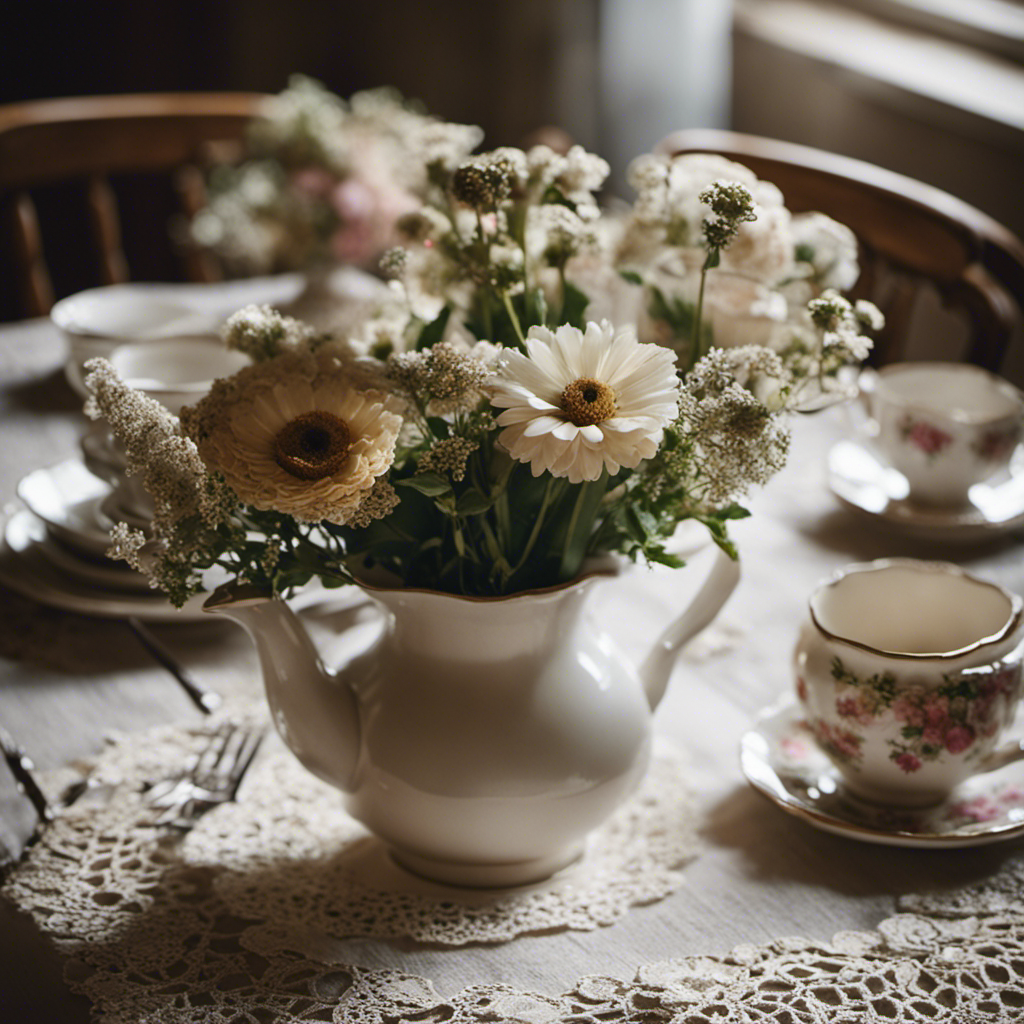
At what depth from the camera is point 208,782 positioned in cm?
77

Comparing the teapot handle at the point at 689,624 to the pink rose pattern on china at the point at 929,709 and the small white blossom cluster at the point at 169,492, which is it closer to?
the pink rose pattern on china at the point at 929,709

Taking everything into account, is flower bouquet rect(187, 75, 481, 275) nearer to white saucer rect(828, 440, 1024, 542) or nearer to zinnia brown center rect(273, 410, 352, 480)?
white saucer rect(828, 440, 1024, 542)

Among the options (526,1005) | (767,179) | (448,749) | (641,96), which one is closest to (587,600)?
(448,749)

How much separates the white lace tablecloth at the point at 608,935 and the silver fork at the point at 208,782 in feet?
0.05

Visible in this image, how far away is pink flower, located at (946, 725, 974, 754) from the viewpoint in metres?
0.70

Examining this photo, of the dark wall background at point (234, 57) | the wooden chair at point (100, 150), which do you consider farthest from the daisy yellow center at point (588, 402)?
the dark wall background at point (234, 57)

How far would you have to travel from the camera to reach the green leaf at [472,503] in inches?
23.0

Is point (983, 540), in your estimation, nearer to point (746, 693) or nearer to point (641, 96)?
point (746, 693)

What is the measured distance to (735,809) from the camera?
760mm

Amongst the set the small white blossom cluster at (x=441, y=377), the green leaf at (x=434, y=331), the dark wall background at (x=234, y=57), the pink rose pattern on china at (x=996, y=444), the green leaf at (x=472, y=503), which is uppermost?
the small white blossom cluster at (x=441, y=377)

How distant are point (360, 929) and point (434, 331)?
34cm

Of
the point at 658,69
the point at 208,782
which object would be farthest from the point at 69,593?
the point at 658,69

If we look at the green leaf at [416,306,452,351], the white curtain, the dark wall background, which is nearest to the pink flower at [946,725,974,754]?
the green leaf at [416,306,452,351]

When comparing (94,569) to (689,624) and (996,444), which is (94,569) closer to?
(689,624)
